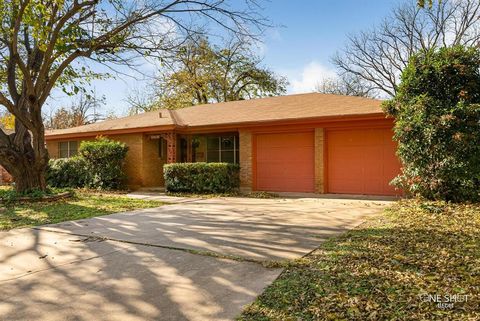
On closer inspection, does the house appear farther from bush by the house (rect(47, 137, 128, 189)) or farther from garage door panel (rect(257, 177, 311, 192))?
bush by the house (rect(47, 137, 128, 189))

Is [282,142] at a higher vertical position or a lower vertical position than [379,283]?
higher

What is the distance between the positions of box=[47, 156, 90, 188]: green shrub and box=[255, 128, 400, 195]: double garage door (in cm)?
802

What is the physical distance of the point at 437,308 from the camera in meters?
2.64

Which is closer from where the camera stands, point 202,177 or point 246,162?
point 202,177

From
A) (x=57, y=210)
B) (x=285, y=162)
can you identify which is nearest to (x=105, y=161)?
(x=57, y=210)

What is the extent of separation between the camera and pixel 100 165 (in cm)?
1459

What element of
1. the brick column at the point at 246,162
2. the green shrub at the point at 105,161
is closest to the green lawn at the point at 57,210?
the green shrub at the point at 105,161

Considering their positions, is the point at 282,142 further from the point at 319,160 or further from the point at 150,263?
the point at 150,263

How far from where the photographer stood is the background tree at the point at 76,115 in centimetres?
3378

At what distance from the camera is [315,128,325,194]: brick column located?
1209 cm

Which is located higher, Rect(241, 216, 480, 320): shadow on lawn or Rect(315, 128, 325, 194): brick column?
Rect(315, 128, 325, 194): brick column

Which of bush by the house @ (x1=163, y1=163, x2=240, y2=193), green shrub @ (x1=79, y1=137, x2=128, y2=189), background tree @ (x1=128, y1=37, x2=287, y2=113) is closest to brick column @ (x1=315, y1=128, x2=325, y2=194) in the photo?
bush by the house @ (x1=163, y1=163, x2=240, y2=193)

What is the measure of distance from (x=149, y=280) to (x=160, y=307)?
71 cm

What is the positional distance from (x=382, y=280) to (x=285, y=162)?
32.5 feet
